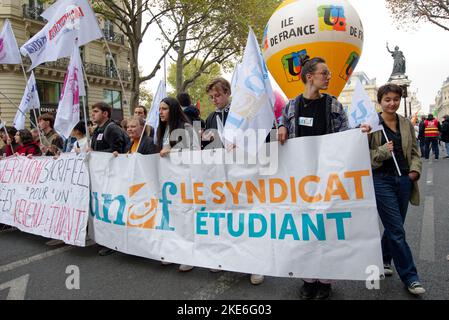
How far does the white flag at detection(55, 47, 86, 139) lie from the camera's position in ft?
15.5

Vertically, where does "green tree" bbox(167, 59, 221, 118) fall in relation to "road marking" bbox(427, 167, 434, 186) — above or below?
above

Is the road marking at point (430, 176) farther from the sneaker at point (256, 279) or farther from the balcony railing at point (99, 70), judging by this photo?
the balcony railing at point (99, 70)

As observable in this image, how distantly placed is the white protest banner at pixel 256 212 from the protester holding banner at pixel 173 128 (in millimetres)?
256

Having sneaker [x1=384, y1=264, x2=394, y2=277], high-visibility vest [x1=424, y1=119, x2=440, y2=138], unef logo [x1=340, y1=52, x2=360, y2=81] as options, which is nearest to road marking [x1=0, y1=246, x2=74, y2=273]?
sneaker [x1=384, y1=264, x2=394, y2=277]

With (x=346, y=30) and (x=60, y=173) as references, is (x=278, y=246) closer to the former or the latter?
(x=60, y=173)

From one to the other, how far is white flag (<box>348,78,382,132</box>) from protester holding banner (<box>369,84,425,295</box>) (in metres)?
0.11

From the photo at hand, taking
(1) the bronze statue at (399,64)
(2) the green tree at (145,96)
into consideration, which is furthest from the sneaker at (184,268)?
(2) the green tree at (145,96)

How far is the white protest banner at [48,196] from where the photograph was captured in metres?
4.32

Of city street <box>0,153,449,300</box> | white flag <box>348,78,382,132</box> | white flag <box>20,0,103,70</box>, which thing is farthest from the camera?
white flag <box>20,0,103,70</box>

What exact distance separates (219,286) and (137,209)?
1.29m

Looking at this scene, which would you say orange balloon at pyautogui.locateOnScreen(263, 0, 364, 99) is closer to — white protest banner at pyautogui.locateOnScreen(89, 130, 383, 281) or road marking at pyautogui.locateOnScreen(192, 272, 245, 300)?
white protest banner at pyautogui.locateOnScreen(89, 130, 383, 281)

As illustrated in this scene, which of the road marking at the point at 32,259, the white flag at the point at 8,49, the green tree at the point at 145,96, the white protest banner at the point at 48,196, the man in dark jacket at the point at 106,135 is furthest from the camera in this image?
the green tree at the point at 145,96

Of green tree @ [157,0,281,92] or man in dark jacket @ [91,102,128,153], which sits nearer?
man in dark jacket @ [91,102,128,153]

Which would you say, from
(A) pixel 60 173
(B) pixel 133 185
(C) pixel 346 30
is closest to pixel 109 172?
(B) pixel 133 185
